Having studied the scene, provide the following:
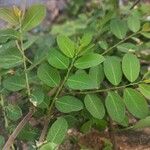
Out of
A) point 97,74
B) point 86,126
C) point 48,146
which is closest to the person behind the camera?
point 48,146

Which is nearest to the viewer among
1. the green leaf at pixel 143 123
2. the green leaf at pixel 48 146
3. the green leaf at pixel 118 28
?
the green leaf at pixel 48 146

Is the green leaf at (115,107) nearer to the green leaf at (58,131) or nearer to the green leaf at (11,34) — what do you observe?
the green leaf at (58,131)

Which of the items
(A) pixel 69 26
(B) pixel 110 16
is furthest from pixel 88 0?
(B) pixel 110 16

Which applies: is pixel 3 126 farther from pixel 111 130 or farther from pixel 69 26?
pixel 69 26

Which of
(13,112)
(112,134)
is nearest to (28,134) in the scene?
(13,112)

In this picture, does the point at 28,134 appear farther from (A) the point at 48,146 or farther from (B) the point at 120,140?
(B) the point at 120,140

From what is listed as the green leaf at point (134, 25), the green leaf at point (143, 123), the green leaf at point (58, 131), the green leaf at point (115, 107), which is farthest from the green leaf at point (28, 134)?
the green leaf at point (134, 25)

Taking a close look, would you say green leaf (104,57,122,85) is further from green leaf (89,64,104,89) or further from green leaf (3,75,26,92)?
green leaf (3,75,26,92)

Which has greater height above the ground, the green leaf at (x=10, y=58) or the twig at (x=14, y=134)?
the green leaf at (x=10, y=58)
